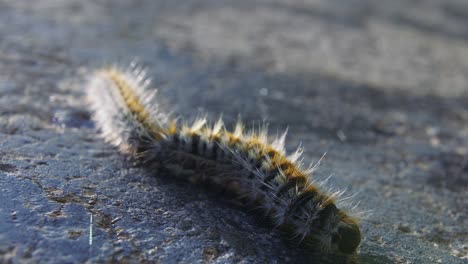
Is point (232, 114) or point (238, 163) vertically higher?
point (232, 114)

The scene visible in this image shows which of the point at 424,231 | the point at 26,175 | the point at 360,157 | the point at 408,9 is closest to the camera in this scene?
the point at 26,175

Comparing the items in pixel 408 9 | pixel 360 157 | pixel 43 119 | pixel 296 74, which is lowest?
pixel 360 157

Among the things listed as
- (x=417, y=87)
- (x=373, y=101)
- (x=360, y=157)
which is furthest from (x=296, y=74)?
(x=360, y=157)

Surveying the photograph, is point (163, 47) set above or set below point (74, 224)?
above

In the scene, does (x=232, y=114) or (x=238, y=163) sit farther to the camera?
(x=232, y=114)

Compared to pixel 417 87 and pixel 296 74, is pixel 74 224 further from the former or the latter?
pixel 417 87
